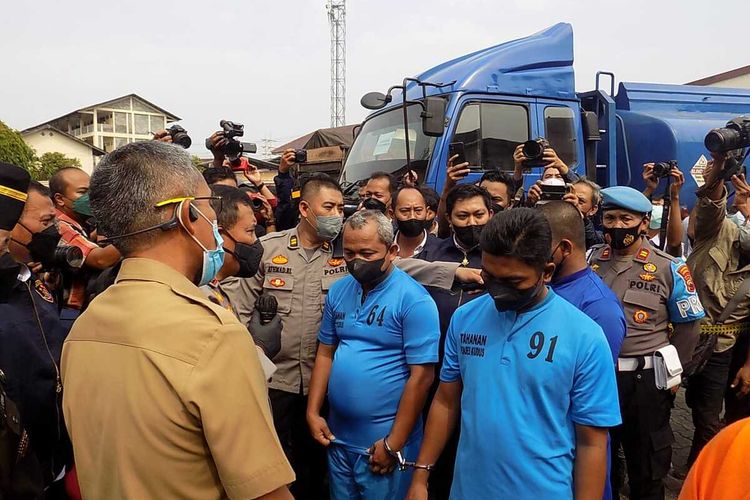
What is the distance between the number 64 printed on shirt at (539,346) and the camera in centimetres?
172

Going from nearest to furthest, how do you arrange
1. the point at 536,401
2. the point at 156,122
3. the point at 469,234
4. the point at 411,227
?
the point at 536,401 < the point at 469,234 < the point at 411,227 < the point at 156,122

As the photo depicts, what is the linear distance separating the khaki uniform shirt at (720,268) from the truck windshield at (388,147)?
97.5 inches

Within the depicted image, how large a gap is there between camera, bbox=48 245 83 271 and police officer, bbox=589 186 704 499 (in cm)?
265

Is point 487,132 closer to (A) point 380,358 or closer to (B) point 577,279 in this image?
(B) point 577,279

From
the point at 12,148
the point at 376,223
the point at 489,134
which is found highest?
the point at 12,148

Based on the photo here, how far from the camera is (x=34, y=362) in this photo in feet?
6.52

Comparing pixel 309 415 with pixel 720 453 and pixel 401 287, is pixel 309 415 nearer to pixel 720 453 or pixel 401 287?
pixel 401 287

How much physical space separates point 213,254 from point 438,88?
15.1ft

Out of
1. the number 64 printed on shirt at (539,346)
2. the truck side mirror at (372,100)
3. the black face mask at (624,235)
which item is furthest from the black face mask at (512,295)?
the truck side mirror at (372,100)

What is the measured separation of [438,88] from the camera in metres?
5.64

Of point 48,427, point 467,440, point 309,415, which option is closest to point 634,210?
point 467,440

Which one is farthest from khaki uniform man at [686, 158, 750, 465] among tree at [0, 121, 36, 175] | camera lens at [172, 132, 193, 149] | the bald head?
tree at [0, 121, 36, 175]

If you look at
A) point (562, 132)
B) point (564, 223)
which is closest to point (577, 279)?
point (564, 223)

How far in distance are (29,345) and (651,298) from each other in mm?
2751
